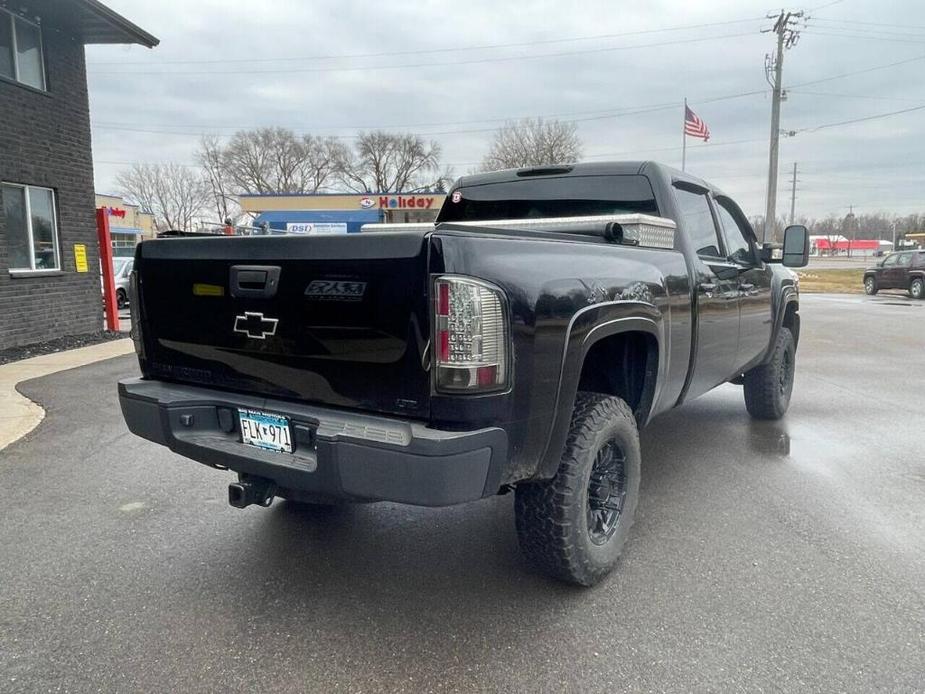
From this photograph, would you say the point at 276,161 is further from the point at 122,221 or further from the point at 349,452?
the point at 349,452

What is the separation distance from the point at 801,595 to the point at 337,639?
6.46 ft

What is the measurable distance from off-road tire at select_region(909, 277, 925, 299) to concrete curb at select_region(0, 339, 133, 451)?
78.5ft

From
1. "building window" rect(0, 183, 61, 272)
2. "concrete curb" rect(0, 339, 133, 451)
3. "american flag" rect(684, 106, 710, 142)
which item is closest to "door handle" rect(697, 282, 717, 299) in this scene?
"concrete curb" rect(0, 339, 133, 451)

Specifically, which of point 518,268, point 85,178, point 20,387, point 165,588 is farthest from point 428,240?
point 85,178

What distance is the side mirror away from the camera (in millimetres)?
4998

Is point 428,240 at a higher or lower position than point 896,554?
higher

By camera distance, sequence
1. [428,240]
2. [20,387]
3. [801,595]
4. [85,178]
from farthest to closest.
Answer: [85,178] < [20,387] < [801,595] < [428,240]

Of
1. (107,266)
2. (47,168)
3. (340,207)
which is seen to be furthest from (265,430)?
(340,207)

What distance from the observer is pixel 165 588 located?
9.78 feet

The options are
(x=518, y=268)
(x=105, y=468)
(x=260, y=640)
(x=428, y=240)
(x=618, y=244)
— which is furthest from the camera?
(x=105, y=468)

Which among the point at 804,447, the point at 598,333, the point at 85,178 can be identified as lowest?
the point at 804,447

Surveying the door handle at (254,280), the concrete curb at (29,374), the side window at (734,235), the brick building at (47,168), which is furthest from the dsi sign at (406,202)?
the door handle at (254,280)

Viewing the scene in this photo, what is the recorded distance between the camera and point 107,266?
11859mm

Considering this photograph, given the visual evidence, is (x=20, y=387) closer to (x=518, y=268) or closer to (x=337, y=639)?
(x=337, y=639)
